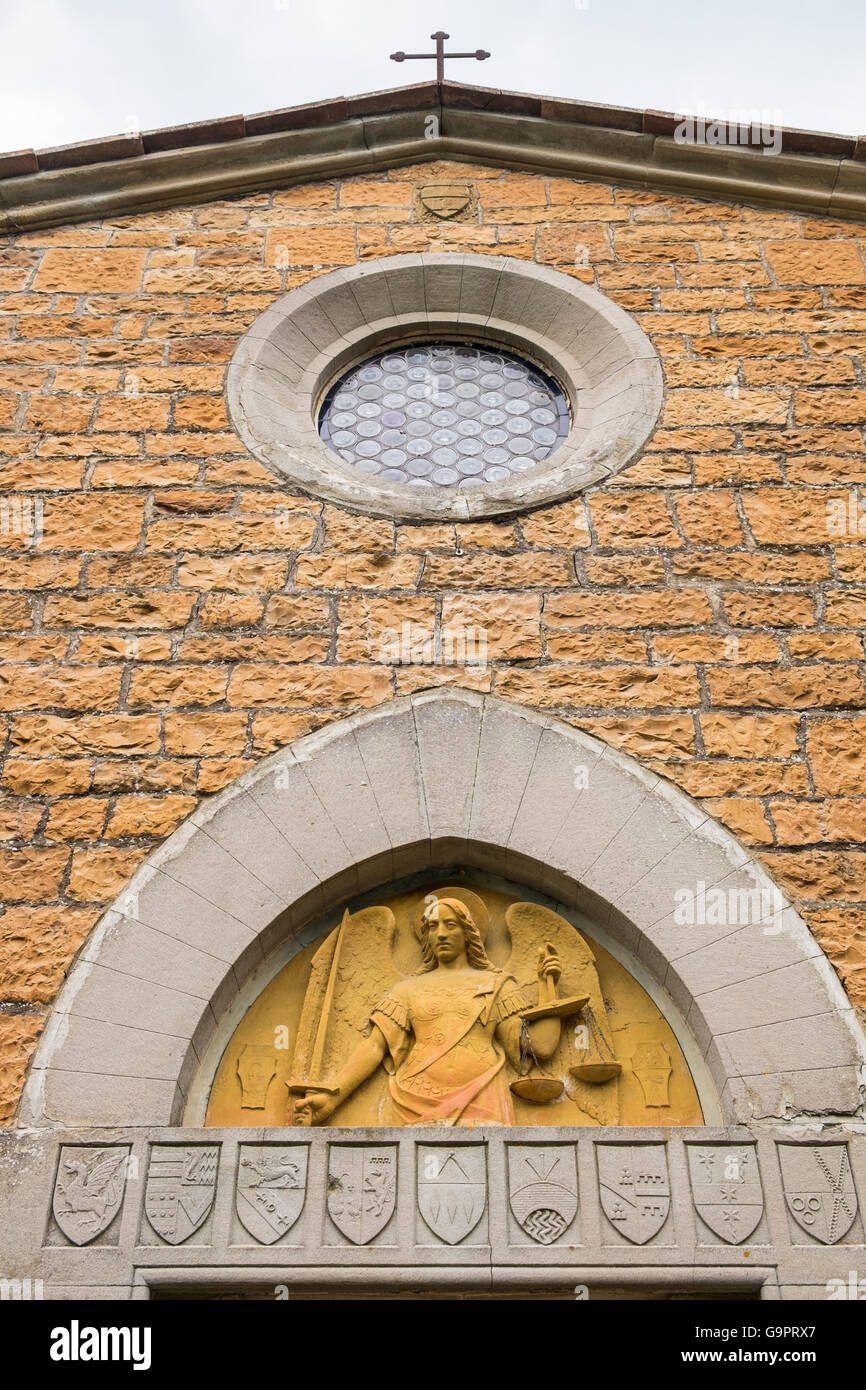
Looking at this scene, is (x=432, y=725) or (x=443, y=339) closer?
(x=432, y=725)

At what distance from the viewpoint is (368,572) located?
5434 mm

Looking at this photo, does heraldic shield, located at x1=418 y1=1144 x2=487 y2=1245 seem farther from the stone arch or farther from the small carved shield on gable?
the small carved shield on gable

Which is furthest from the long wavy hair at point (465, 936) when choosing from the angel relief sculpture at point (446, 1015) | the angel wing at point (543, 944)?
the angel wing at point (543, 944)

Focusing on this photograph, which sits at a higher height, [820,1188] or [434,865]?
[434,865]

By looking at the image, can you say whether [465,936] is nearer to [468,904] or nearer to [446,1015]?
[468,904]

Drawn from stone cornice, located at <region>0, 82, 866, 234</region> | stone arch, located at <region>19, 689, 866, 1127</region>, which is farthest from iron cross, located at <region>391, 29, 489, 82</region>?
stone arch, located at <region>19, 689, 866, 1127</region>

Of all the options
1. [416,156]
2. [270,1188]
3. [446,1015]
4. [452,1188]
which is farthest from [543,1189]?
[416,156]

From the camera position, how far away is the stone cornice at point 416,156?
6891 millimetres

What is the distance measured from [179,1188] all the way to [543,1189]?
1.12 meters

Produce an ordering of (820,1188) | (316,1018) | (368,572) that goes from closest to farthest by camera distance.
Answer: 1. (820,1188)
2. (316,1018)
3. (368,572)

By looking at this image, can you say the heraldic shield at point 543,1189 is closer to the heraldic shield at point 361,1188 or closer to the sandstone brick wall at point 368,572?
the heraldic shield at point 361,1188

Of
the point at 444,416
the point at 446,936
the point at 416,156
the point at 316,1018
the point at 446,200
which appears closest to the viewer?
the point at 316,1018
